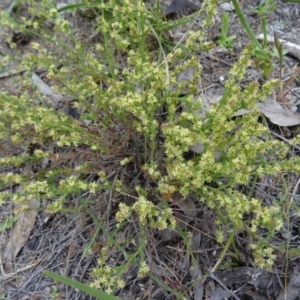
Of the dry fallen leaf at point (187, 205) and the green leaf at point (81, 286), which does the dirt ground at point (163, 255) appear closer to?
the dry fallen leaf at point (187, 205)

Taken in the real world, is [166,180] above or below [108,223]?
above

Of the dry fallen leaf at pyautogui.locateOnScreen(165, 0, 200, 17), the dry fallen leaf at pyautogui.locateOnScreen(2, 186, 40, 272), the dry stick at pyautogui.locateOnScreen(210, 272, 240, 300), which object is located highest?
the dry fallen leaf at pyautogui.locateOnScreen(165, 0, 200, 17)

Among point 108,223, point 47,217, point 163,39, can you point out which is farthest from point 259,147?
point 47,217

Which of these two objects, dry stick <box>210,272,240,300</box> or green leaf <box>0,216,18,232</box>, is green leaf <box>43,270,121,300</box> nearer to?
dry stick <box>210,272,240,300</box>

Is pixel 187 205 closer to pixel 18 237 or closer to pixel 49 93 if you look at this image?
pixel 18 237

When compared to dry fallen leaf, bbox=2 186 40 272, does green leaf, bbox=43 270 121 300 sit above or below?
above

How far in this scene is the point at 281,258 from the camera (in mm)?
1500

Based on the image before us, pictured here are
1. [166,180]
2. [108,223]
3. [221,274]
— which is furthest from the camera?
[108,223]

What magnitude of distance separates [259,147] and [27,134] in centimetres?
98

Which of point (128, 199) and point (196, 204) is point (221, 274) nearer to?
point (196, 204)

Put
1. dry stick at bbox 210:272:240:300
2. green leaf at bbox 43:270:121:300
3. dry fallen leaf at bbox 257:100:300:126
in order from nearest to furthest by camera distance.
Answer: green leaf at bbox 43:270:121:300, dry stick at bbox 210:272:240:300, dry fallen leaf at bbox 257:100:300:126

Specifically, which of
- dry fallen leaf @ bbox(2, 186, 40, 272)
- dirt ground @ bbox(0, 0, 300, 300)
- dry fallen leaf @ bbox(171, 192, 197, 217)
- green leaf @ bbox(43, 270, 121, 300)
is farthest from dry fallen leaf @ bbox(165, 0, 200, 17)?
green leaf @ bbox(43, 270, 121, 300)

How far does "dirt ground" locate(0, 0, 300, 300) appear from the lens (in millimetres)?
1494

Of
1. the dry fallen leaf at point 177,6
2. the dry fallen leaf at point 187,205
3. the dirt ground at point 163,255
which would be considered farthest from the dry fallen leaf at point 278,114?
the dry fallen leaf at point 177,6
